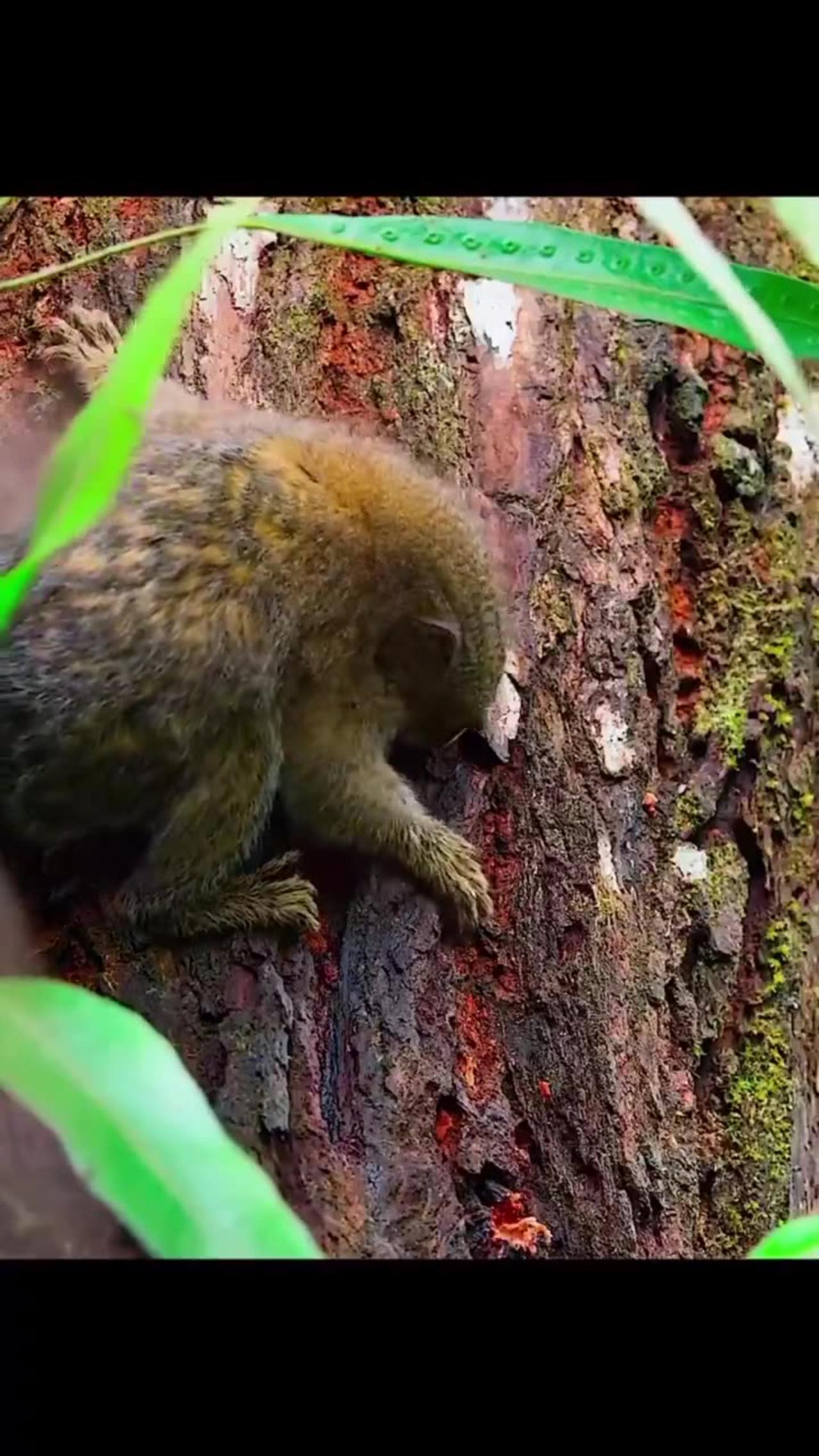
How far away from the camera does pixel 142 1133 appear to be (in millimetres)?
757

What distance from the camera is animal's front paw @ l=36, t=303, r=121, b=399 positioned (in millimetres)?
1444

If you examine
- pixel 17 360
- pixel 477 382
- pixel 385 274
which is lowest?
pixel 17 360

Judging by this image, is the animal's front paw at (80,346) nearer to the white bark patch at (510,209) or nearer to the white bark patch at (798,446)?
the white bark patch at (510,209)

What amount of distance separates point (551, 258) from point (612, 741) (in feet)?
2.19

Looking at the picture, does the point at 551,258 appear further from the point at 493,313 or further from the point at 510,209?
the point at 510,209

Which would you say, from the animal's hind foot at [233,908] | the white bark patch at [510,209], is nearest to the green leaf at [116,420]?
the animal's hind foot at [233,908]

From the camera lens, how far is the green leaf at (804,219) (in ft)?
3.04

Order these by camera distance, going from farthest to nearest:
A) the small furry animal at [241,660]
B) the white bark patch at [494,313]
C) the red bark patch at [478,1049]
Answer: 1. the white bark patch at [494,313]
2. the red bark patch at [478,1049]
3. the small furry animal at [241,660]

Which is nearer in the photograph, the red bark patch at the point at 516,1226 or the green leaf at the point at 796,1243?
the green leaf at the point at 796,1243

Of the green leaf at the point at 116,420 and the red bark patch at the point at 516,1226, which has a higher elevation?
the green leaf at the point at 116,420
